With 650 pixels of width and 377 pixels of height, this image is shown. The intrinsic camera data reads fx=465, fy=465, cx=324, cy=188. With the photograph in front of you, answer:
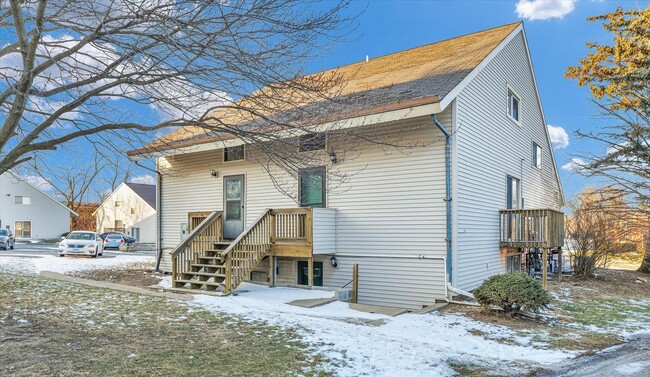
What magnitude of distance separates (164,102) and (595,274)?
15.7m

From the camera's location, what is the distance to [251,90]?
19.7 feet

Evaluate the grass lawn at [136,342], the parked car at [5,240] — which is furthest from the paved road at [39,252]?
the grass lawn at [136,342]

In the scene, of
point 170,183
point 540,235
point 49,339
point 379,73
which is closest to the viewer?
point 49,339

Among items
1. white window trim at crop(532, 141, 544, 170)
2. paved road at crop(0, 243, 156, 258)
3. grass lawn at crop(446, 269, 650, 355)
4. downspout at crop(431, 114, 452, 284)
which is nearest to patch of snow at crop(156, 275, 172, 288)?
downspout at crop(431, 114, 452, 284)

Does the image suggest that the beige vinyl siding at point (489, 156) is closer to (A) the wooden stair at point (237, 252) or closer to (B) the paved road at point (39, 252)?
(A) the wooden stair at point (237, 252)

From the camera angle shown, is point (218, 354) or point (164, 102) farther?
point (164, 102)

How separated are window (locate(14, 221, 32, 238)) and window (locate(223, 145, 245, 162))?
36.7 metres

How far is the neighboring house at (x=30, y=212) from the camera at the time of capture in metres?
40.0

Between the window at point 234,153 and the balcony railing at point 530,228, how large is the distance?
7290 millimetres

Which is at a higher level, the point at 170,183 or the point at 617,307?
the point at 170,183

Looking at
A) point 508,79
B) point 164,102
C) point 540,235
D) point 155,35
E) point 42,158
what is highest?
point 508,79

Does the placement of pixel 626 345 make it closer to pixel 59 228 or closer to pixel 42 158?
pixel 42 158

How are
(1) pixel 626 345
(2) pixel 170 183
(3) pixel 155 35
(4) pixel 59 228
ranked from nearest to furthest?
(3) pixel 155 35, (1) pixel 626 345, (2) pixel 170 183, (4) pixel 59 228

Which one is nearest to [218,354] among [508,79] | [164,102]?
[164,102]
